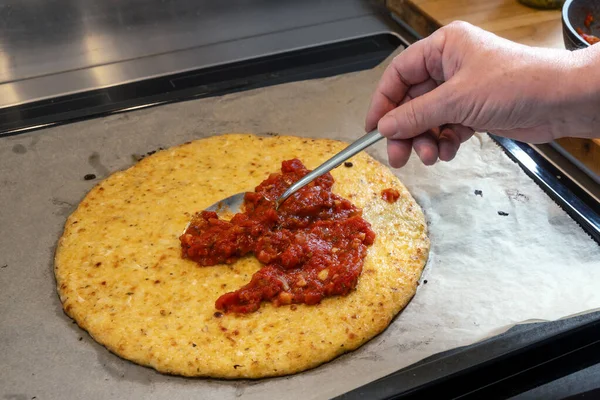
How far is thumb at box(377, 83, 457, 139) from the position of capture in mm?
1949

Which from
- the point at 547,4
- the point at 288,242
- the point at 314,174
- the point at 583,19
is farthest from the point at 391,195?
the point at 547,4

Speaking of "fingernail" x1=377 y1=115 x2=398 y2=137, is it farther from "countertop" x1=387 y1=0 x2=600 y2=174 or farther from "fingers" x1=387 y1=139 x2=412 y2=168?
"countertop" x1=387 y1=0 x2=600 y2=174

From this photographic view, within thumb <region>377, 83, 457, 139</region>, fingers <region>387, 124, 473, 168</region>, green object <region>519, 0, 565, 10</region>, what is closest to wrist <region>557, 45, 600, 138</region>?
thumb <region>377, 83, 457, 139</region>

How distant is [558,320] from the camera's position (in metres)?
2.17

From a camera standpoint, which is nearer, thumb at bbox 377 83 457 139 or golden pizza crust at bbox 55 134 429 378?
thumb at bbox 377 83 457 139

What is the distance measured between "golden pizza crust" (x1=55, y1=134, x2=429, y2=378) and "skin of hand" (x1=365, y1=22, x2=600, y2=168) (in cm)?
47

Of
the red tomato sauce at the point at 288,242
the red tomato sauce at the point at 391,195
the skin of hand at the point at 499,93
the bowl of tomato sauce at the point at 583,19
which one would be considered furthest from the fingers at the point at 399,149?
the bowl of tomato sauce at the point at 583,19

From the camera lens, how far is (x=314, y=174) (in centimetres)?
236

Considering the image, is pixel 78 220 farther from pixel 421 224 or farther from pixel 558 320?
pixel 558 320

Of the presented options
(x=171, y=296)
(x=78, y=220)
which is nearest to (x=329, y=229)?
(x=171, y=296)

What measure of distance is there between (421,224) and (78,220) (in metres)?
1.39

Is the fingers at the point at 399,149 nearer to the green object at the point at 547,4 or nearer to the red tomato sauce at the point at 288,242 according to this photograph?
the red tomato sauce at the point at 288,242

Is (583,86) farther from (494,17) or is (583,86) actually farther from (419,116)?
(494,17)

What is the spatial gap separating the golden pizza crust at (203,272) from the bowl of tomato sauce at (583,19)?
1.07 m
